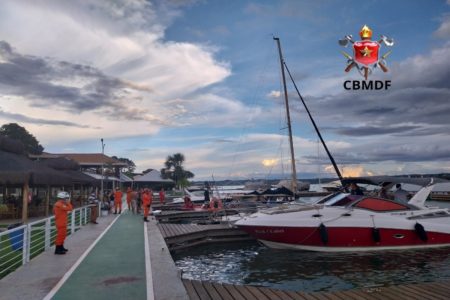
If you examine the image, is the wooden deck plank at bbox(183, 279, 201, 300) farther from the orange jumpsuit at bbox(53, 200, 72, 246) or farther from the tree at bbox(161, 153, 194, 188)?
the tree at bbox(161, 153, 194, 188)

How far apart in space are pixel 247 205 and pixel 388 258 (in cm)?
1529

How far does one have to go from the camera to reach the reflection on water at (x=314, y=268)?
11.7m

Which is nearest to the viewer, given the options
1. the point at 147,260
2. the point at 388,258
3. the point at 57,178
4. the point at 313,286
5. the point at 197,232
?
the point at 147,260

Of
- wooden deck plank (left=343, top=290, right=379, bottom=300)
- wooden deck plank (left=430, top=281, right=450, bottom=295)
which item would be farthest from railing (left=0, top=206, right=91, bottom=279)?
wooden deck plank (left=430, top=281, right=450, bottom=295)

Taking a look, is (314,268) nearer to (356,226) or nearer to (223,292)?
(356,226)

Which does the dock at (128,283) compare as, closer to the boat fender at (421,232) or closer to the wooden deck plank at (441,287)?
the wooden deck plank at (441,287)

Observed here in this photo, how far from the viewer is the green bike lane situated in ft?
23.4

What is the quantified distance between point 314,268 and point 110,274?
25.1ft

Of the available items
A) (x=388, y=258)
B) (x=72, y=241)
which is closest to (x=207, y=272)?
(x=72, y=241)

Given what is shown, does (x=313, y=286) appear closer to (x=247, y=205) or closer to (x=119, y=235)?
(x=119, y=235)

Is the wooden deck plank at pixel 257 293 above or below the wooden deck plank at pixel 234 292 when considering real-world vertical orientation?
below

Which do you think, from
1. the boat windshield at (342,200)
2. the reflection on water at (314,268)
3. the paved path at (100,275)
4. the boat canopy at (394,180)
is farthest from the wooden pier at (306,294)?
the boat canopy at (394,180)

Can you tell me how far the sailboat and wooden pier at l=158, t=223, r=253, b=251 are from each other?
3517 mm

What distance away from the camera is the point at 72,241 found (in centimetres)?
1314
